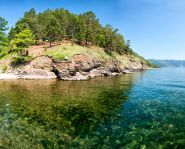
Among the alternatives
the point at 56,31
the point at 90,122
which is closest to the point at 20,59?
the point at 56,31

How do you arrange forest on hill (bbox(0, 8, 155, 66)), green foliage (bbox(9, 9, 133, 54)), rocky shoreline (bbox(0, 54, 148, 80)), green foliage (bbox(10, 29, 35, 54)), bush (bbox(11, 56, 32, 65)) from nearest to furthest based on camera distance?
rocky shoreline (bbox(0, 54, 148, 80)) < bush (bbox(11, 56, 32, 65)) < green foliage (bbox(10, 29, 35, 54)) < forest on hill (bbox(0, 8, 155, 66)) < green foliage (bbox(9, 9, 133, 54))

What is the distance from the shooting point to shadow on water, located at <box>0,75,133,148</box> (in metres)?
24.1

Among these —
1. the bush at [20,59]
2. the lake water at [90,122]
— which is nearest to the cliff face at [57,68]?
the bush at [20,59]

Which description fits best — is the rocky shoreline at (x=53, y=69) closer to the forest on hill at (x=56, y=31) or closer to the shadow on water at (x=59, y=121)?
the forest on hill at (x=56, y=31)

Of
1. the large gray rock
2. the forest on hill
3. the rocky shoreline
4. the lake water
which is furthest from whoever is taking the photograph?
the forest on hill

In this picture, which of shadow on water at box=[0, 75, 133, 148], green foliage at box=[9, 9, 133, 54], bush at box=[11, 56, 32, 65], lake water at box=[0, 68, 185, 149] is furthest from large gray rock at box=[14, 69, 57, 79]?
lake water at box=[0, 68, 185, 149]

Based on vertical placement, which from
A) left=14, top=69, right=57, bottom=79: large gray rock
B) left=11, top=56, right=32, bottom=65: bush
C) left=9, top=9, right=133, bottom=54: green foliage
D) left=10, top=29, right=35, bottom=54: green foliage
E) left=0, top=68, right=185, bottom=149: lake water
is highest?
Result: left=9, top=9, right=133, bottom=54: green foliage

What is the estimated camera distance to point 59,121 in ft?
105

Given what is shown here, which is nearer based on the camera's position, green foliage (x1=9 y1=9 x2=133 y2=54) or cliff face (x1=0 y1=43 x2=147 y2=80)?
cliff face (x1=0 y1=43 x2=147 y2=80)

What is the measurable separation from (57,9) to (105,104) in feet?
360

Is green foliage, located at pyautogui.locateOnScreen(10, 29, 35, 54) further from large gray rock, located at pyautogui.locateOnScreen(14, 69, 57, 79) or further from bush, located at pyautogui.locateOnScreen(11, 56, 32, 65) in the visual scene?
large gray rock, located at pyautogui.locateOnScreen(14, 69, 57, 79)

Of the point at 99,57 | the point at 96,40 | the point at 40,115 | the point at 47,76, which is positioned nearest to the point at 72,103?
the point at 40,115

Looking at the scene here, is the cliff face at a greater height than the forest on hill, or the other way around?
the forest on hill

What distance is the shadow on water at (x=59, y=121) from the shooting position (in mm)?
24078
